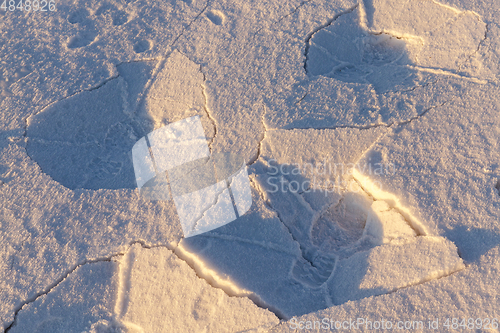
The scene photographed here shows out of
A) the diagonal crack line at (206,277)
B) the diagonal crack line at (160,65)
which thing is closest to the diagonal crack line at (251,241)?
the diagonal crack line at (206,277)

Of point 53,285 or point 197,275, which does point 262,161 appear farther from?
point 53,285

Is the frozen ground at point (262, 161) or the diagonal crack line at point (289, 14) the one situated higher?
the diagonal crack line at point (289, 14)

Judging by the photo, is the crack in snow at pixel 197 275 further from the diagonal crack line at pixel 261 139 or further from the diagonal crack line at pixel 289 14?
the diagonal crack line at pixel 289 14

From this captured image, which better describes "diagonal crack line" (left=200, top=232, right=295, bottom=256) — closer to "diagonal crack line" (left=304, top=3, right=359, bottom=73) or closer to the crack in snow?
the crack in snow

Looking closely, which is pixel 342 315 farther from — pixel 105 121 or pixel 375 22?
pixel 375 22

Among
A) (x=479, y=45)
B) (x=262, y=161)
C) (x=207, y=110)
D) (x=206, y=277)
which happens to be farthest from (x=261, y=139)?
(x=479, y=45)

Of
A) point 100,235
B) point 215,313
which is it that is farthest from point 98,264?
point 215,313

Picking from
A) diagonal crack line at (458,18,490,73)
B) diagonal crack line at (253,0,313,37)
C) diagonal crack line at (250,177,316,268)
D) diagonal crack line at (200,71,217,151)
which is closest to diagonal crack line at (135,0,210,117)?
diagonal crack line at (200,71,217,151)

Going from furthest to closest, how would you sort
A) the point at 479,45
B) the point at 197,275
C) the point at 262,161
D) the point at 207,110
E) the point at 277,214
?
the point at 479,45, the point at 207,110, the point at 262,161, the point at 277,214, the point at 197,275
